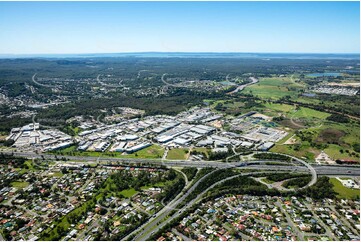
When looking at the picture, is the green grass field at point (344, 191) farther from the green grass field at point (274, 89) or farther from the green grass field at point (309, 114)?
the green grass field at point (274, 89)

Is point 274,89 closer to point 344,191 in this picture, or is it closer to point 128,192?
point 344,191

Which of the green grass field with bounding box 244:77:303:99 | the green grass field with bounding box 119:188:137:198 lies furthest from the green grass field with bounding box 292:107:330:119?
the green grass field with bounding box 119:188:137:198

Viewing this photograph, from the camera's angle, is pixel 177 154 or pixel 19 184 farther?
pixel 177 154

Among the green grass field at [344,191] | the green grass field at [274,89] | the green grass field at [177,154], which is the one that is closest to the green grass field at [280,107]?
the green grass field at [274,89]

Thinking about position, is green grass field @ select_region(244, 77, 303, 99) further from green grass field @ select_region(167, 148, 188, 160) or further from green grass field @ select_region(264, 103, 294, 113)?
green grass field @ select_region(167, 148, 188, 160)

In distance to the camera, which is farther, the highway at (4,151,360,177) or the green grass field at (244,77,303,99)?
the green grass field at (244,77,303,99)

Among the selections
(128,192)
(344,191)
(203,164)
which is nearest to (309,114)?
(344,191)
